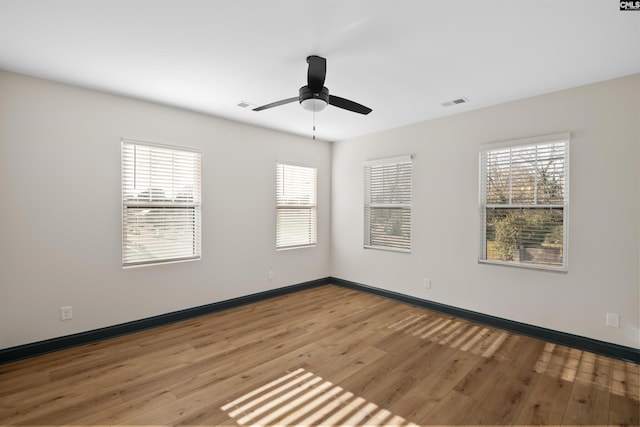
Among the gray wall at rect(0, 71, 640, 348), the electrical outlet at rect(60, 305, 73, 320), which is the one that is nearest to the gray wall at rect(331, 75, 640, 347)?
the gray wall at rect(0, 71, 640, 348)

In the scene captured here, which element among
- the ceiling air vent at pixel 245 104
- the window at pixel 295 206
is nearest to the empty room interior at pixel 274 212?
the ceiling air vent at pixel 245 104

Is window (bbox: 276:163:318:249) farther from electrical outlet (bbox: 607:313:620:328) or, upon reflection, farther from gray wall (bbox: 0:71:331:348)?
electrical outlet (bbox: 607:313:620:328)

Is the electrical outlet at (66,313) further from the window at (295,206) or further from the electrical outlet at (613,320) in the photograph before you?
the electrical outlet at (613,320)

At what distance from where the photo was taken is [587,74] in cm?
281

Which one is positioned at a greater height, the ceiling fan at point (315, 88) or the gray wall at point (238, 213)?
the ceiling fan at point (315, 88)

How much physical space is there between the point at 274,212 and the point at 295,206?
44 cm

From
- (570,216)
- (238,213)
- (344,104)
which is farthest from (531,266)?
(238,213)

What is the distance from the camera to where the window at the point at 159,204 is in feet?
11.3

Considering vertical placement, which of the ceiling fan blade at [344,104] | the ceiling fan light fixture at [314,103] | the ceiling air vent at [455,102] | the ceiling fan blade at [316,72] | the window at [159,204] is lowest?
the window at [159,204]

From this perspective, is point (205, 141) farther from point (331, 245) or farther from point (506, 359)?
point (506, 359)

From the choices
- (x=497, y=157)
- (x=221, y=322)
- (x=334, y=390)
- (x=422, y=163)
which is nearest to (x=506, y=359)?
(x=334, y=390)

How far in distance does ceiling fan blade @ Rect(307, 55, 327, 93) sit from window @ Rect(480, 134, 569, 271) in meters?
2.38

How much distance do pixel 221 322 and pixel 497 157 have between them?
3839 mm

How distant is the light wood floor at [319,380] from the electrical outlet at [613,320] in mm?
322
